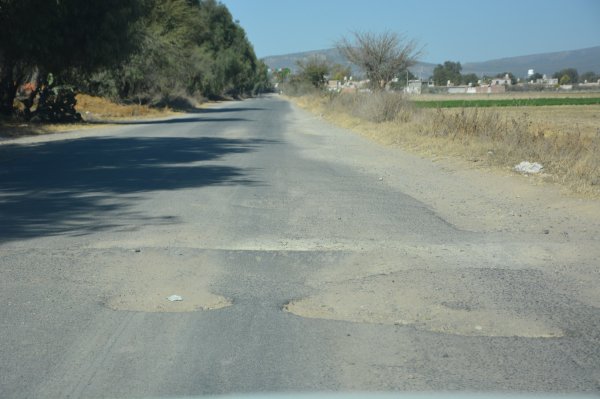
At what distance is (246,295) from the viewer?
23.0 ft

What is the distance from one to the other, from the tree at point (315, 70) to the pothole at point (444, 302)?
82.6m

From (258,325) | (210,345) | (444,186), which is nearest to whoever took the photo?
(210,345)

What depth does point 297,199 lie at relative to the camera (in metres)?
13.2

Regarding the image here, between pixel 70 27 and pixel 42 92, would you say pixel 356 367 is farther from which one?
pixel 42 92

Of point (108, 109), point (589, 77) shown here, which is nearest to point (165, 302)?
point (108, 109)

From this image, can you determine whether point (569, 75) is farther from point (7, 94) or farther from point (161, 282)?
point (161, 282)

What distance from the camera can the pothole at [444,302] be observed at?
6203 millimetres

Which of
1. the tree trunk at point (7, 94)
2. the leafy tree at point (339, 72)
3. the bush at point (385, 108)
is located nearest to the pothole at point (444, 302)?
the bush at point (385, 108)

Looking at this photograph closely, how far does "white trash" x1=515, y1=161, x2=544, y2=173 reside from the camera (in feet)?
53.0

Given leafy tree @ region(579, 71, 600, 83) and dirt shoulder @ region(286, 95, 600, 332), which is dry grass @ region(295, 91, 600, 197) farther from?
leafy tree @ region(579, 71, 600, 83)

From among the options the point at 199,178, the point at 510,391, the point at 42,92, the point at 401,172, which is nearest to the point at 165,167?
the point at 199,178

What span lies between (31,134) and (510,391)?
28684 mm

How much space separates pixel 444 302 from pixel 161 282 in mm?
2781

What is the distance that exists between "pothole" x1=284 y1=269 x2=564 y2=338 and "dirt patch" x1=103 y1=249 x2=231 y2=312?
3.00ft
